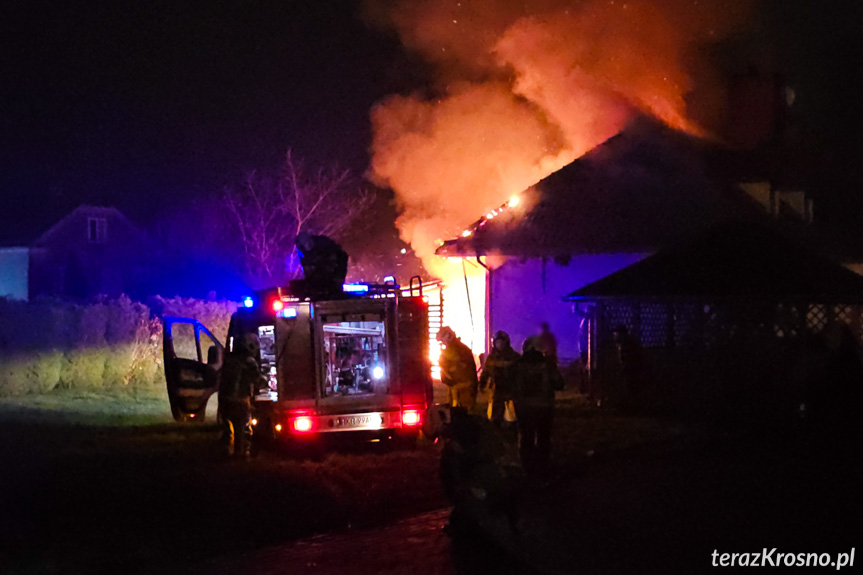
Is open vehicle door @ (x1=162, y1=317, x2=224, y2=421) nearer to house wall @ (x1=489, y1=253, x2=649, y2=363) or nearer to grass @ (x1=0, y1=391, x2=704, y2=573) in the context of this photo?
grass @ (x1=0, y1=391, x2=704, y2=573)

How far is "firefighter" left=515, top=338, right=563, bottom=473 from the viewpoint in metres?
10.4

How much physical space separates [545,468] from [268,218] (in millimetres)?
26308

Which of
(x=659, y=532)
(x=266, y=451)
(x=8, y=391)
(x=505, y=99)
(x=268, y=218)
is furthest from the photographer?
(x=268, y=218)

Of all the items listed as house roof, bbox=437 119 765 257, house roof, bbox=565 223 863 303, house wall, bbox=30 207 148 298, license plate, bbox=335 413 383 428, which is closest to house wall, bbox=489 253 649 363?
house roof, bbox=437 119 765 257

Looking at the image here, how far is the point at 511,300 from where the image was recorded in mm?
21609

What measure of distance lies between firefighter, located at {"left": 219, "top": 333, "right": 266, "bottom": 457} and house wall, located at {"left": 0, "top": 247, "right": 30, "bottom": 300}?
3442 centimetres

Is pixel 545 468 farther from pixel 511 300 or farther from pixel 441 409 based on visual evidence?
pixel 511 300

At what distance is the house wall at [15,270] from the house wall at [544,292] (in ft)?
93.3

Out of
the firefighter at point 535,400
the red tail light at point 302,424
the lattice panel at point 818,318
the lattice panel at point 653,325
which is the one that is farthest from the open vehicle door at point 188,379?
the lattice panel at point 818,318

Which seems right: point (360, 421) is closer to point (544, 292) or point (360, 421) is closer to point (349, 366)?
point (349, 366)

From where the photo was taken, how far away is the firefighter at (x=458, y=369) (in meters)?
12.5

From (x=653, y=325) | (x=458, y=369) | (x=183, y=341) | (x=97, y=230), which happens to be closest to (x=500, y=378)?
(x=458, y=369)

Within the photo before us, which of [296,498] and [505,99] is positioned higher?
[505,99]

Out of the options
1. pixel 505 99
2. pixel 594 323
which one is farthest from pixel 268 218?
pixel 594 323
